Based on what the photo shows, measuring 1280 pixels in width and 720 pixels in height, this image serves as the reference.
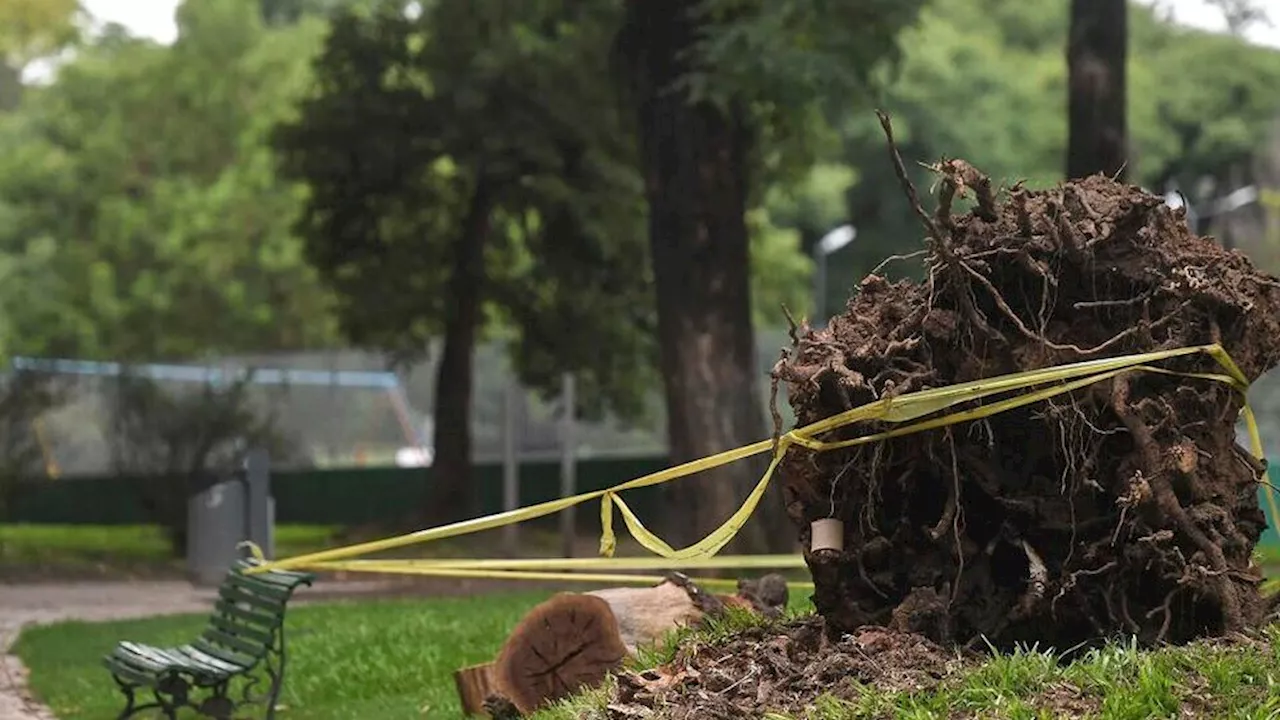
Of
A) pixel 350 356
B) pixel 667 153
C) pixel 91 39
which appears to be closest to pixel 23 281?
pixel 91 39

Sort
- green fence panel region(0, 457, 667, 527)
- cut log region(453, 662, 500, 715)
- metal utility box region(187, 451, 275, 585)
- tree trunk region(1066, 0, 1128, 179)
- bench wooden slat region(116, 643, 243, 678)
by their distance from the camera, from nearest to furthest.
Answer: cut log region(453, 662, 500, 715) < bench wooden slat region(116, 643, 243, 678) < tree trunk region(1066, 0, 1128, 179) < metal utility box region(187, 451, 275, 585) < green fence panel region(0, 457, 667, 527)

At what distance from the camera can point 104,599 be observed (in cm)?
1872

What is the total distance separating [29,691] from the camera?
11.9 m

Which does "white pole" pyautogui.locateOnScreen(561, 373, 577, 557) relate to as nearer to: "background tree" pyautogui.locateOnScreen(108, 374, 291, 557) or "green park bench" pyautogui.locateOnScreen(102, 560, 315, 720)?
"background tree" pyautogui.locateOnScreen(108, 374, 291, 557)

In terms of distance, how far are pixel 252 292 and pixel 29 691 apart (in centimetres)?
3231

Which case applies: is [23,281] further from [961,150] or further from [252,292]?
[961,150]

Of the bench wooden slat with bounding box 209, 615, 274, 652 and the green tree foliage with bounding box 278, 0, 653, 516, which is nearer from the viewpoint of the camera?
the bench wooden slat with bounding box 209, 615, 274, 652

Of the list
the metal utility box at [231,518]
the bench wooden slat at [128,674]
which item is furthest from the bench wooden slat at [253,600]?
the metal utility box at [231,518]

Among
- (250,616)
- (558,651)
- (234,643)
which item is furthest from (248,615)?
(558,651)

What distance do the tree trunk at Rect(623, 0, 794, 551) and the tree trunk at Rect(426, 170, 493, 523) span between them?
9.41 meters

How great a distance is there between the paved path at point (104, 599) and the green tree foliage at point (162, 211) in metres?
22.5

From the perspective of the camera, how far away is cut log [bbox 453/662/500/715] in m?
8.20

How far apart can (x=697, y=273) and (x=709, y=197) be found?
2.03ft

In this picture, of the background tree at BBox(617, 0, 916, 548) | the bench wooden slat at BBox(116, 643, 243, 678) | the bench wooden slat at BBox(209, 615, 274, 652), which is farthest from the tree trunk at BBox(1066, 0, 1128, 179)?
the bench wooden slat at BBox(116, 643, 243, 678)
